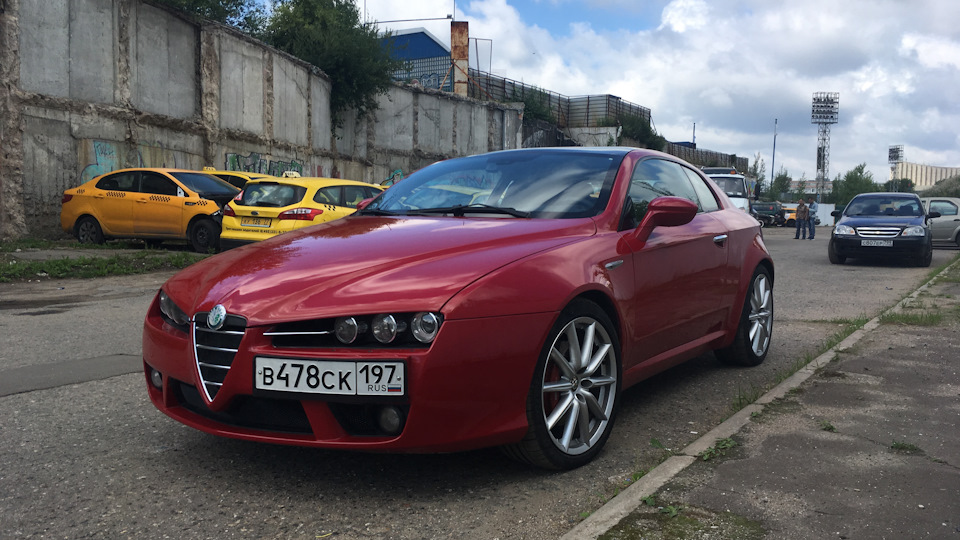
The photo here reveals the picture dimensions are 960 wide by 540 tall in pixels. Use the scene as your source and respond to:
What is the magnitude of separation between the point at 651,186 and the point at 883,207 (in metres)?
14.0

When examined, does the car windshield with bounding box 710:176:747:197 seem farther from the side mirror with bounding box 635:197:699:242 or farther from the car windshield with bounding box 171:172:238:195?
the side mirror with bounding box 635:197:699:242

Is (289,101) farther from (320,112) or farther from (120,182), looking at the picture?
(120,182)

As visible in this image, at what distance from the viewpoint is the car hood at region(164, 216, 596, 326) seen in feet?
10.0

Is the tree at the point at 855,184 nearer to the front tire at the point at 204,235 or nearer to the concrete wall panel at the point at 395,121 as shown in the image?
the concrete wall panel at the point at 395,121

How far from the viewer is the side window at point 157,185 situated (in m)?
15.2

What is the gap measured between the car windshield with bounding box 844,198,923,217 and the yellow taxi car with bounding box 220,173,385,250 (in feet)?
33.7

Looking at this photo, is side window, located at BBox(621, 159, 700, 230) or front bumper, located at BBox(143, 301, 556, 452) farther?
side window, located at BBox(621, 159, 700, 230)

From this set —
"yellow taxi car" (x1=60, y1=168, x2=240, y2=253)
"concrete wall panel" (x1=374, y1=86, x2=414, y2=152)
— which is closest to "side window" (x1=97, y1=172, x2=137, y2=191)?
"yellow taxi car" (x1=60, y1=168, x2=240, y2=253)

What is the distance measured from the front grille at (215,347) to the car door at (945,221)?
22.0 m

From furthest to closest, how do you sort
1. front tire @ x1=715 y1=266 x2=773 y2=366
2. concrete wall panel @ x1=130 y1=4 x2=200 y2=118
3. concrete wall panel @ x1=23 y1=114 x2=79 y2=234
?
concrete wall panel @ x1=130 y1=4 x2=200 y2=118
concrete wall panel @ x1=23 y1=114 x2=79 y2=234
front tire @ x1=715 y1=266 x2=773 y2=366

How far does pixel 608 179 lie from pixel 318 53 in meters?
27.3

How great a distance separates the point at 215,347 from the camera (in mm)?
3154

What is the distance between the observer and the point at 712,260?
5.00 meters

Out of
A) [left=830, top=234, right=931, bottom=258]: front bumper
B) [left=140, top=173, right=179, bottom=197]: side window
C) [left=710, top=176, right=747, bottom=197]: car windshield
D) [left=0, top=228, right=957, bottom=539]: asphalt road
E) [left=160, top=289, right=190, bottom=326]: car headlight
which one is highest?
[left=710, top=176, right=747, bottom=197]: car windshield
